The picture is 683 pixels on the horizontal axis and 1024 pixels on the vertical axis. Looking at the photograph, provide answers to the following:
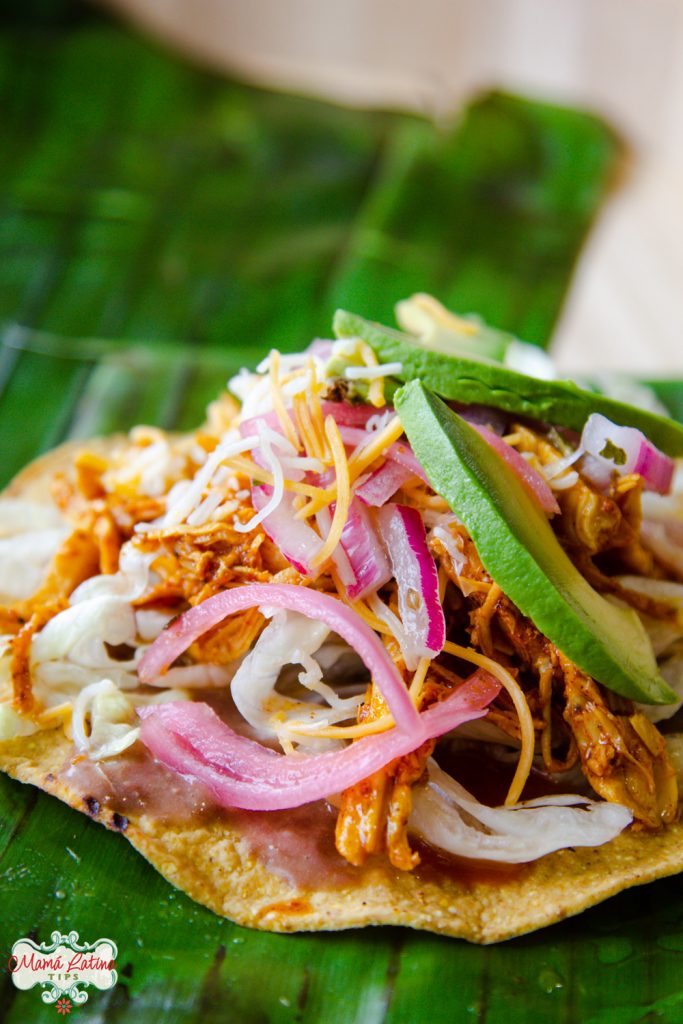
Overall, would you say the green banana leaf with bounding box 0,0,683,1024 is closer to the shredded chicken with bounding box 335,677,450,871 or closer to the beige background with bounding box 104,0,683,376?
the shredded chicken with bounding box 335,677,450,871

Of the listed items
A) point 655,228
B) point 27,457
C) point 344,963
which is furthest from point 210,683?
point 655,228

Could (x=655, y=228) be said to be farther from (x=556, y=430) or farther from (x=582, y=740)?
(x=582, y=740)

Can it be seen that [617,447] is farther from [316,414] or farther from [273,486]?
[273,486]

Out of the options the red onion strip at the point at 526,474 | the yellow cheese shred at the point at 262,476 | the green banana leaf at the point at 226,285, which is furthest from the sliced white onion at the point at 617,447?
the green banana leaf at the point at 226,285

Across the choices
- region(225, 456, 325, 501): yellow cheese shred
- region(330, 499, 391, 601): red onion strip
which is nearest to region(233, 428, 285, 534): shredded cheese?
region(225, 456, 325, 501): yellow cheese shred

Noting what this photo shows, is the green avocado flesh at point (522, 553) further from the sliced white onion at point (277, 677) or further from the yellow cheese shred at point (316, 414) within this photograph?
the sliced white onion at point (277, 677)
